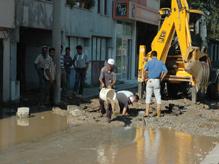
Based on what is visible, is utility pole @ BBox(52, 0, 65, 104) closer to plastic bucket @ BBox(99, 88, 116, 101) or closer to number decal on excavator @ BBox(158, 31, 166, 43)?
plastic bucket @ BBox(99, 88, 116, 101)

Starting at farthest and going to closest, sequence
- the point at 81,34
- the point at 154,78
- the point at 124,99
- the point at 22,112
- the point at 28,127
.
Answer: the point at 81,34 → the point at 154,78 → the point at 124,99 → the point at 22,112 → the point at 28,127

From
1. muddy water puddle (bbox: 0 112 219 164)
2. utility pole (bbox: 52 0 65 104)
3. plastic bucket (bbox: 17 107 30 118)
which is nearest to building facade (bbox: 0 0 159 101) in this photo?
utility pole (bbox: 52 0 65 104)

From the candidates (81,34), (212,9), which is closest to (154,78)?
(81,34)

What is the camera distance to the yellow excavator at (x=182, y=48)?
1775 cm

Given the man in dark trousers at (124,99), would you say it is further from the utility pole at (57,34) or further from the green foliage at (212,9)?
the green foliage at (212,9)

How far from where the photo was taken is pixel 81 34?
24750 mm

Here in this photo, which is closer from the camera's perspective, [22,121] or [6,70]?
[22,121]

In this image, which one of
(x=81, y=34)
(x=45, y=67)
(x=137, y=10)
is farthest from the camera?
(x=137, y=10)

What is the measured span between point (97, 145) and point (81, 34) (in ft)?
46.7

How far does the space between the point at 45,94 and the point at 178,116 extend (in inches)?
164

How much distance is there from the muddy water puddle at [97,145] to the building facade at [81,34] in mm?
4033

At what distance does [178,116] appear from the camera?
604 inches

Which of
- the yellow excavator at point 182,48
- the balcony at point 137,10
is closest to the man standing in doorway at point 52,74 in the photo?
the yellow excavator at point 182,48

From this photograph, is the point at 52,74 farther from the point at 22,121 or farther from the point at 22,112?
the point at 22,121
